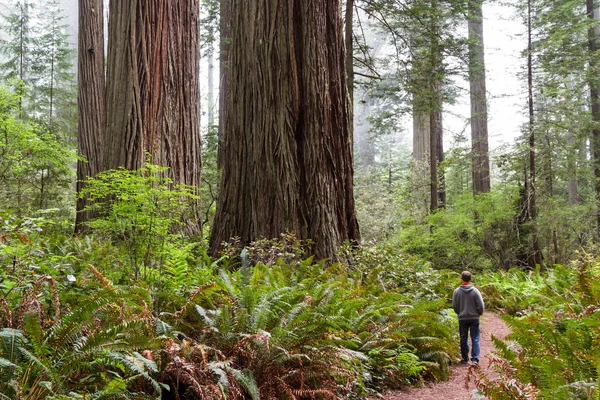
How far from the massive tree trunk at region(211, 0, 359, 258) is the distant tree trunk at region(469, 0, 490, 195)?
354 inches

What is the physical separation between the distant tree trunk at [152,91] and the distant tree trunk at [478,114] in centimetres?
952

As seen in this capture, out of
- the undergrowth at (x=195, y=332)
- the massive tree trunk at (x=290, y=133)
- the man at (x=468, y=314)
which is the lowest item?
the man at (x=468, y=314)

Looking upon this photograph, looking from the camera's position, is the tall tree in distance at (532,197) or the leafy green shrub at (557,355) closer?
the leafy green shrub at (557,355)

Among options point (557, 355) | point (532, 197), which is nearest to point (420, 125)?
point (532, 197)

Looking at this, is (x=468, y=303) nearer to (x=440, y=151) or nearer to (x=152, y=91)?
(x=152, y=91)

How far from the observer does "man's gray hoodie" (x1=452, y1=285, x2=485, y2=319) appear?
6.44 m

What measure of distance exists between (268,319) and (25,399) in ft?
6.25

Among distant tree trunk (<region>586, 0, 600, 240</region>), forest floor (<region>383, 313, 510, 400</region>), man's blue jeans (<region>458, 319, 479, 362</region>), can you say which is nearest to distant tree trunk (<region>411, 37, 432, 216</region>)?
distant tree trunk (<region>586, 0, 600, 240</region>)

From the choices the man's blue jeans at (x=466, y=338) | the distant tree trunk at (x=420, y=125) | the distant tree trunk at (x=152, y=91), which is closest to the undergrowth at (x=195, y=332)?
the man's blue jeans at (x=466, y=338)

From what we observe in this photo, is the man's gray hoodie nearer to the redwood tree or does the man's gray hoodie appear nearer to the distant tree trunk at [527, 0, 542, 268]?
the redwood tree

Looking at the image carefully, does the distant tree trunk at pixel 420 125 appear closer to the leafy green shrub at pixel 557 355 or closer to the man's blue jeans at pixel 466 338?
the man's blue jeans at pixel 466 338

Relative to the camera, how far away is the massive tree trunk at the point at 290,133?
700 cm

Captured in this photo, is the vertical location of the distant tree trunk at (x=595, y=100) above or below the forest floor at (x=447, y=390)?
above

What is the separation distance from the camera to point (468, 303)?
652cm
